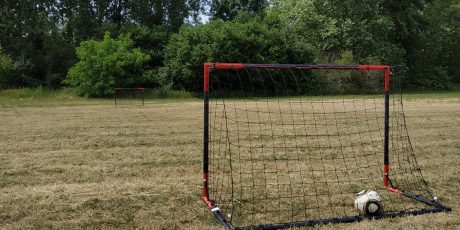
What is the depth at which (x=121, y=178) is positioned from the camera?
282 inches

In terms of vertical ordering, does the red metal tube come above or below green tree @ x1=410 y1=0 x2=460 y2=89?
below

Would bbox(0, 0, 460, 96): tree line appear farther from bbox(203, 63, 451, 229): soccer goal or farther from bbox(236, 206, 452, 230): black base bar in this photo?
bbox(236, 206, 452, 230): black base bar

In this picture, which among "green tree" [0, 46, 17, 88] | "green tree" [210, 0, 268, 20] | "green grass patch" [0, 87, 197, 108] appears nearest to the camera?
"green grass patch" [0, 87, 197, 108]

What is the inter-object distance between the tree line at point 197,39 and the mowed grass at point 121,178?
24157 mm

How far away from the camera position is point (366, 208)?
17.8ft

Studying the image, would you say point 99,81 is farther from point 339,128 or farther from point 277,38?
point 339,128

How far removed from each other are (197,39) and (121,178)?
32.6 metres

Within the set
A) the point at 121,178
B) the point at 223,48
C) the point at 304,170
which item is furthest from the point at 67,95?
the point at 304,170

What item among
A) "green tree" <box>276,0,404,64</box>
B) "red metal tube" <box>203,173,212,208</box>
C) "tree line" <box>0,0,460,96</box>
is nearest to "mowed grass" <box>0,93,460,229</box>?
"red metal tube" <box>203,173,212,208</box>

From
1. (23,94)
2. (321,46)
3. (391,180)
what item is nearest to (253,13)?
(321,46)

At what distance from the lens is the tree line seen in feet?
122

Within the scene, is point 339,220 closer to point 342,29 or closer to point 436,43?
point 342,29

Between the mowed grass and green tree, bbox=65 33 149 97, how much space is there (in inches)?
861

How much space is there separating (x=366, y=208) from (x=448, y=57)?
57.3 metres
